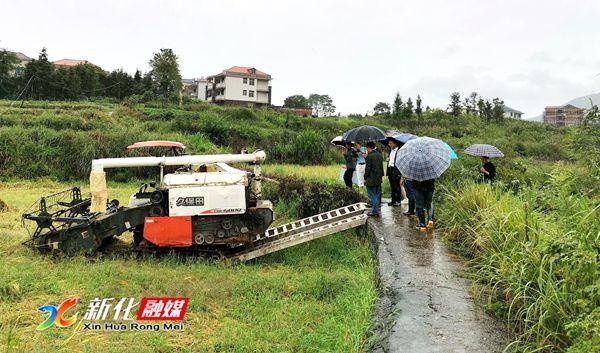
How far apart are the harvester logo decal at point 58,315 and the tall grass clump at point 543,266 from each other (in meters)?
3.97

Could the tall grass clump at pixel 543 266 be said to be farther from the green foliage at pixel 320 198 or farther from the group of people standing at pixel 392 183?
the green foliage at pixel 320 198

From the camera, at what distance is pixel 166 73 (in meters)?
44.9

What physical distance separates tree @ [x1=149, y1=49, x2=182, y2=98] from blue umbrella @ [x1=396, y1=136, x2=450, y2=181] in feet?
132

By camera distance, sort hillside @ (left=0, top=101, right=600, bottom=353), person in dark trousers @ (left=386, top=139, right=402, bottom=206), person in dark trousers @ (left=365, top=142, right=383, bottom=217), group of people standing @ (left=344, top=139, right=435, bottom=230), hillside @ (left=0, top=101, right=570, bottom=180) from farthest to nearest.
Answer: hillside @ (left=0, top=101, right=570, bottom=180) < person in dark trousers @ (left=386, top=139, right=402, bottom=206) < person in dark trousers @ (left=365, top=142, right=383, bottom=217) < group of people standing @ (left=344, top=139, right=435, bottom=230) < hillside @ (left=0, top=101, right=600, bottom=353)

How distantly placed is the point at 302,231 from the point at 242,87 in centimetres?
5302

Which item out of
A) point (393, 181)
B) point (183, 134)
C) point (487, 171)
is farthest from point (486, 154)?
point (183, 134)

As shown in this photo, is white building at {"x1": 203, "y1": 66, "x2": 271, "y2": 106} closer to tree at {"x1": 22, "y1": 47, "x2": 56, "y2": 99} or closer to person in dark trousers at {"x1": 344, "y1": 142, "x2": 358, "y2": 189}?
tree at {"x1": 22, "y1": 47, "x2": 56, "y2": 99}

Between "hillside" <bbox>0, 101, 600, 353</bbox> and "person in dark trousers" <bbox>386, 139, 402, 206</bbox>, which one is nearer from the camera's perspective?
"hillside" <bbox>0, 101, 600, 353</bbox>

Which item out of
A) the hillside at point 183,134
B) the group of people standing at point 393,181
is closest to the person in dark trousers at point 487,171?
the group of people standing at point 393,181

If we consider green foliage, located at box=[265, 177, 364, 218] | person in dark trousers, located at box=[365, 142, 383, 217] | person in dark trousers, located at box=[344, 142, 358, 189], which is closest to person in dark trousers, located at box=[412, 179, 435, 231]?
person in dark trousers, located at box=[365, 142, 383, 217]

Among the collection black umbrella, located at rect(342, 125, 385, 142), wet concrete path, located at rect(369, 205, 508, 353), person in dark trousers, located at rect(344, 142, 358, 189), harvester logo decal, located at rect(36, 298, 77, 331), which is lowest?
harvester logo decal, located at rect(36, 298, 77, 331)

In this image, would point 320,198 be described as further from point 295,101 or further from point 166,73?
point 295,101

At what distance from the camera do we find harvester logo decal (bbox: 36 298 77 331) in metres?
4.42

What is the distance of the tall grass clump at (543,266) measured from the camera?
3.17 meters
